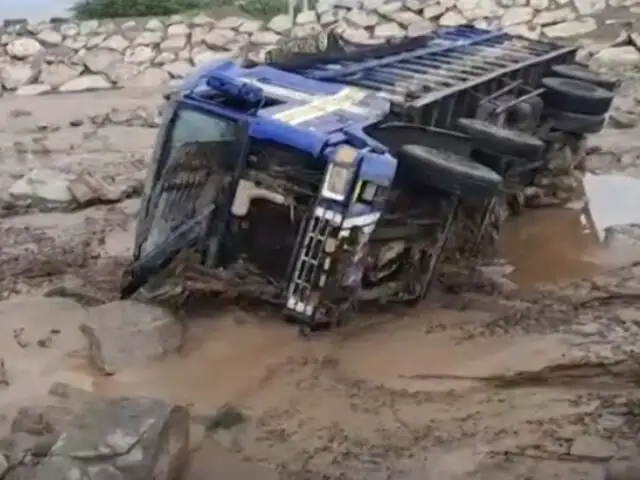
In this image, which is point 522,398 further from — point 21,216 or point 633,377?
point 21,216

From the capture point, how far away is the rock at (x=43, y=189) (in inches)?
337

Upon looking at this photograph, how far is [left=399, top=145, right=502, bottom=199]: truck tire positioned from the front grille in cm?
58

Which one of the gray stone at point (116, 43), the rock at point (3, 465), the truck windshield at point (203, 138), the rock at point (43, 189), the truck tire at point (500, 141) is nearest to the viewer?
the rock at point (3, 465)

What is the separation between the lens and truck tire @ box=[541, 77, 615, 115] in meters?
7.93

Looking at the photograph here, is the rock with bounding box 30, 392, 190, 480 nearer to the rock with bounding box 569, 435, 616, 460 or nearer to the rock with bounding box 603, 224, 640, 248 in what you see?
the rock with bounding box 569, 435, 616, 460

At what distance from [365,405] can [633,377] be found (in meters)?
1.40

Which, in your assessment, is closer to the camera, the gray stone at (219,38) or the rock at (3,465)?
the rock at (3,465)

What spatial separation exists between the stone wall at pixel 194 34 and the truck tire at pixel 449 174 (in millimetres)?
6322

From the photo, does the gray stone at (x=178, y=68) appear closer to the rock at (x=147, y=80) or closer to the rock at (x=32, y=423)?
the rock at (x=147, y=80)

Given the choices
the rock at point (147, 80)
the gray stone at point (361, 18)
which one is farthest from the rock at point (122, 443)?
the gray stone at point (361, 18)

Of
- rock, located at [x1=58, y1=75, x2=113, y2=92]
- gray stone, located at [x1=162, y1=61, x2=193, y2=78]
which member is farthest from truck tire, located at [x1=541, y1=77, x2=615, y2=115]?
rock, located at [x1=58, y1=75, x2=113, y2=92]

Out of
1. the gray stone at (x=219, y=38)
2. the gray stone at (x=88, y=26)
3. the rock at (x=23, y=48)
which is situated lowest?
the rock at (x=23, y=48)

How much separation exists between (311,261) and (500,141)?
1412mm

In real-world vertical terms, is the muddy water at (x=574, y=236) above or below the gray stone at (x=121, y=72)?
above
